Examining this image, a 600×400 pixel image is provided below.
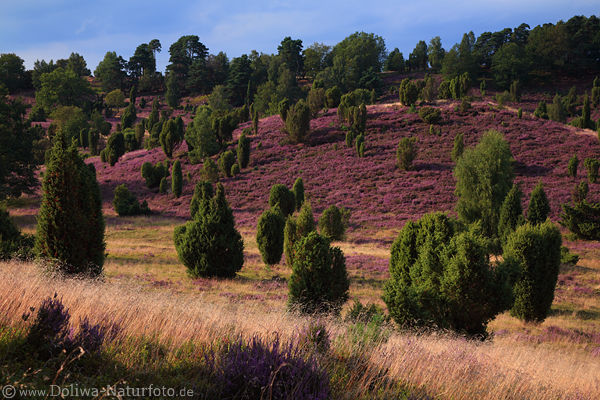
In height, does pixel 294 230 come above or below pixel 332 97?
below

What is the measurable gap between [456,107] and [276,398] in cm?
6390

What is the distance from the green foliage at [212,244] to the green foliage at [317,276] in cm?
540

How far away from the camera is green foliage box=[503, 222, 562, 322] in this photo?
552 inches

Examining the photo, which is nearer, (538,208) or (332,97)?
(538,208)

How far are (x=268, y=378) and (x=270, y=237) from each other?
17.8 meters

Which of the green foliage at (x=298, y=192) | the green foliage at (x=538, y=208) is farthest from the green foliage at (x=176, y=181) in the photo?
the green foliage at (x=538, y=208)

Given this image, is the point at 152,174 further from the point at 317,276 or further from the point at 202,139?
the point at 317,276

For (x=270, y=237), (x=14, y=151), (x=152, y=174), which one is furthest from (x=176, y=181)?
(x=270, y=237)

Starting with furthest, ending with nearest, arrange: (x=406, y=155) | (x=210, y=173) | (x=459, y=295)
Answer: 1. (x=210, y=173)
2. (x=406, y=155)
3. (x=459, y=295)

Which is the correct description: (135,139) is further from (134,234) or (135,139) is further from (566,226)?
(566,226)

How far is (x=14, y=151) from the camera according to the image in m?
34.7

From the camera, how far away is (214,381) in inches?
140

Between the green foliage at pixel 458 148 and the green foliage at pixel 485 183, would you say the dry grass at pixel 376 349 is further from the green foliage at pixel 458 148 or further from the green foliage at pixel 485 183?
the green foliage at pixel 458 148

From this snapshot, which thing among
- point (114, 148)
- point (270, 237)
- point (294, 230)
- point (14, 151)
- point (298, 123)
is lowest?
point (270, 237)
